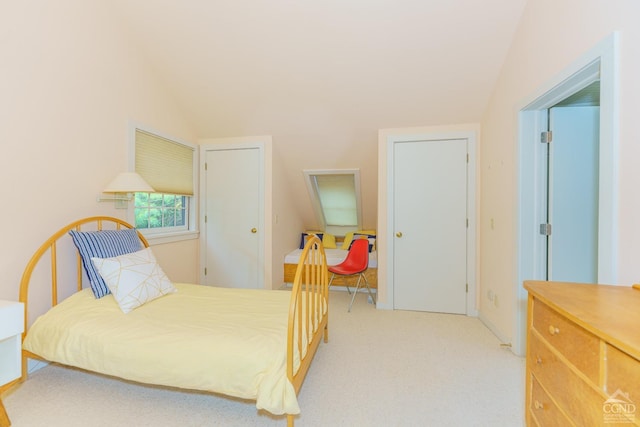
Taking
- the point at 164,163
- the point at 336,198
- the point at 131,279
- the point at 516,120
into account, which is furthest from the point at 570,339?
the point at 336,198

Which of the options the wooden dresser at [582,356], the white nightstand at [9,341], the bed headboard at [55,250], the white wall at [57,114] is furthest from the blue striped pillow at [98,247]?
the wooden dresser at [582,356]

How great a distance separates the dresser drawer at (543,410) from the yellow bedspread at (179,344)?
0.98m

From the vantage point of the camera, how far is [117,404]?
168 centimetres

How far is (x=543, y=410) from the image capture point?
3.44ft

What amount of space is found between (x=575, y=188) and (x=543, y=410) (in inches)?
69.7

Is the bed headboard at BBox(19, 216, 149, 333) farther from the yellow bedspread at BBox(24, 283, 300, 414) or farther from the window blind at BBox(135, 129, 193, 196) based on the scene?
the window blind at BBox(135, 129, 193, 196)

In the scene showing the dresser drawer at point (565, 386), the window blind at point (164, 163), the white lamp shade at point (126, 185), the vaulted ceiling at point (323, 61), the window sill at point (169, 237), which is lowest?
the dresser drawer at point (565, 386)

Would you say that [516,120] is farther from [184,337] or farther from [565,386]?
[184,337]

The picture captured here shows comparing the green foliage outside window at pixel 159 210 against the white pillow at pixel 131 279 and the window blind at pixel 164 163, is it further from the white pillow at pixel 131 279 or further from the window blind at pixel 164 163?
the white pillow at pixel 131 279

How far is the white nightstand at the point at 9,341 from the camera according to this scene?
4.58ft

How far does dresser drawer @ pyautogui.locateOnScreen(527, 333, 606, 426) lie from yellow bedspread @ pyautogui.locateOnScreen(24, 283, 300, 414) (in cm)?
101

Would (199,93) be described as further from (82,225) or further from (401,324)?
(401,324)

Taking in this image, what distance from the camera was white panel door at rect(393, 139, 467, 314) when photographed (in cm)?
312

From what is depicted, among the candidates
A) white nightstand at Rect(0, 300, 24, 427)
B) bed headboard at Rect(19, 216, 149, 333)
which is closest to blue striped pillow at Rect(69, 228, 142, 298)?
bed headboard at Rect(19, 216, 149, 333)
